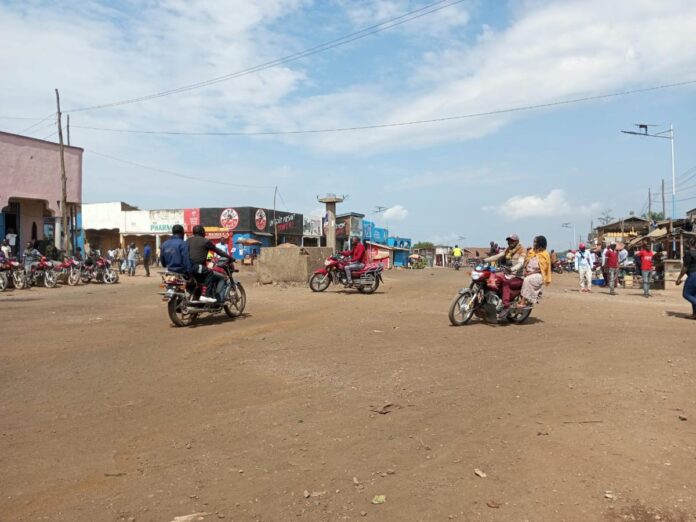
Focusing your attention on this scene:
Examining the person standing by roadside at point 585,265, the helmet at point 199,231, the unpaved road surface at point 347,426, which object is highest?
the helmet at point 199,231

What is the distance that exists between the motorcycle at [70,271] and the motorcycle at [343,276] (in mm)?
10409

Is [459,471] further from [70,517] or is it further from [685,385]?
[685,385]

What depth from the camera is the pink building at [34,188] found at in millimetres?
22609

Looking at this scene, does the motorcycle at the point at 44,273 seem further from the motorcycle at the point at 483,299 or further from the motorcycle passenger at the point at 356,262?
the motorcycle at the point at 483,299

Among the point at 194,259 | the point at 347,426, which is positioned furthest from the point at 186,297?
the point at 347,426

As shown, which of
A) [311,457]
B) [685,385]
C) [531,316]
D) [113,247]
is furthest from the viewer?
[113,247]

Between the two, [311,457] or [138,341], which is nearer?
[311,457]

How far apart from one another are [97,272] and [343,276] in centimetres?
1190

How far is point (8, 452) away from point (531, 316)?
9785 mm

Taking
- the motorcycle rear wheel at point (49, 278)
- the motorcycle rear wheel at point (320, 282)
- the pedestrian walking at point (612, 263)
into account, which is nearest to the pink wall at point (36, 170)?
the motorcycle rear wheel at point (49, 278)

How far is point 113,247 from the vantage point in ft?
147

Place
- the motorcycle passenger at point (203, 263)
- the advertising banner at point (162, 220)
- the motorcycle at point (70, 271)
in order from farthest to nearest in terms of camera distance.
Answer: the advertising banner at point (162, 220) < the motorcycle at point (70, 271) < the motorcycle passenger at point (203, 263)

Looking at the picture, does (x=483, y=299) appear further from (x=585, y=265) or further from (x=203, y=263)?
(x=585, y=265)

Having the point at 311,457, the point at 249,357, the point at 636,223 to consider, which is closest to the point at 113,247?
the point at 636,223
